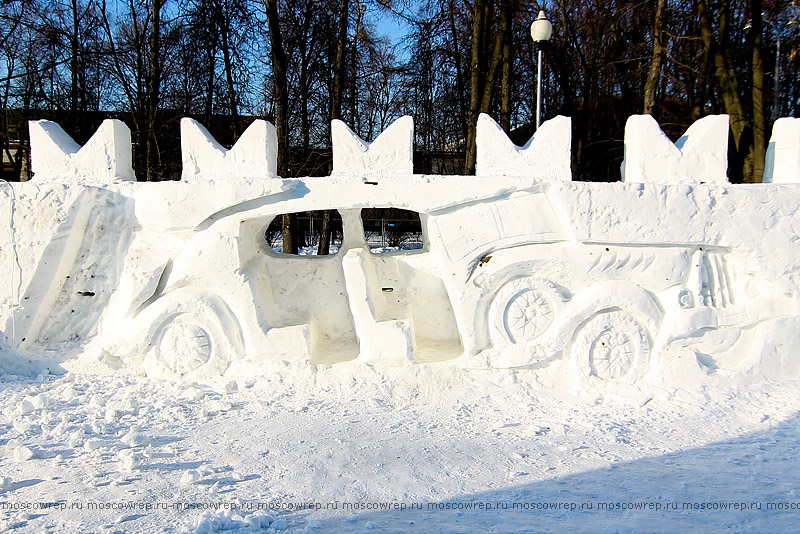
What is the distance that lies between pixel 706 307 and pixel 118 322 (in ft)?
14.2

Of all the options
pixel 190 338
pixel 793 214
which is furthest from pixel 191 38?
pixel 793 214

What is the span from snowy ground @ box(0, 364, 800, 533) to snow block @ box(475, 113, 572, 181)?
1.51m

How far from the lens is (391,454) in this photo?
3.15 m

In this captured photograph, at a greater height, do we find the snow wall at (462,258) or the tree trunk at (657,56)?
the tree trunk at (657,56)

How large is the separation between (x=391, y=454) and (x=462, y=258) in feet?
5.10

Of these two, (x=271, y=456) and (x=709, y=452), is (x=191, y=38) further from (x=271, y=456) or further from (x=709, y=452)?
(x=709, y=452)

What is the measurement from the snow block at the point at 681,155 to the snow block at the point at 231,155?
273cm

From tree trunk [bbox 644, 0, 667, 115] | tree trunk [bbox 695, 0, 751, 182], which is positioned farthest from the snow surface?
tree trunk [bbox 695, 0, 751, 182]

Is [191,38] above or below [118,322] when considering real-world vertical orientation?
above

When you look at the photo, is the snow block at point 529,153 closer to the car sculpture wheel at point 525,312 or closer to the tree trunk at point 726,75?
the car sculpture wheel at point 525,312

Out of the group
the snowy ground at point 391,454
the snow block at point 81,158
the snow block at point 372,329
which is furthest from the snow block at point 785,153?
the snow block at point 81,158

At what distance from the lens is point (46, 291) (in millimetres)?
4465

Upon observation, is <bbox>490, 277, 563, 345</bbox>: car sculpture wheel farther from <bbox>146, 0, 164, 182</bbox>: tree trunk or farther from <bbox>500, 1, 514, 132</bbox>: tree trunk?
<bbox>146, 0, 164, 182</bbox>: tree trunk

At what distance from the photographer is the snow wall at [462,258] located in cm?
409
